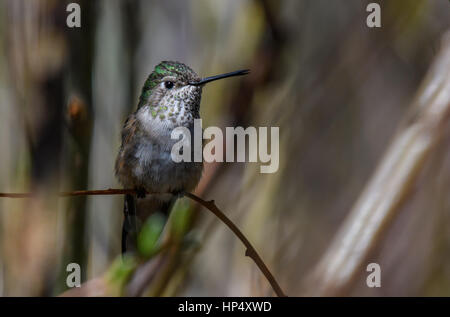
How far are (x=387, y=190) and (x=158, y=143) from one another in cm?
124

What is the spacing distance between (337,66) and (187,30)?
0.63 m

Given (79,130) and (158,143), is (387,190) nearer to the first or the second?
(79,130)

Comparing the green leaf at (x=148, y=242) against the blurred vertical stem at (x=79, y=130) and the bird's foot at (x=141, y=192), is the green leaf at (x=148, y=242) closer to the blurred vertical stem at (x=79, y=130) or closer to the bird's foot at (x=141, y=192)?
the blurred vertical stem at (x=79, y=130)

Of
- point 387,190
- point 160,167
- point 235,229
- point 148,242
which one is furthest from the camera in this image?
point 160,167

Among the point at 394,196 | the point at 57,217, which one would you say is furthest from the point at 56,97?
the point at 394,196

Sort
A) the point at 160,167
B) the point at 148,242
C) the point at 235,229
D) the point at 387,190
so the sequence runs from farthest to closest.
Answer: the point at 160,167
the point at 148,242
the point at 235,229
the point at 387,190

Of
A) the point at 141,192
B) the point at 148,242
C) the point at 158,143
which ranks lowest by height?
the point at 148,242

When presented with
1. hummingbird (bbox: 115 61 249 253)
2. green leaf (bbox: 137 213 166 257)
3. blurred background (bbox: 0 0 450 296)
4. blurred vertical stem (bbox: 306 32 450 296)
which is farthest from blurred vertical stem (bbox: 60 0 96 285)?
blurred vertical stem (bbox: 306 32 450 296)

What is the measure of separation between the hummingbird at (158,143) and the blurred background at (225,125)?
0.06 m

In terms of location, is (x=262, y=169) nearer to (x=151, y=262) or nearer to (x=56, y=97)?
(x=151, y=262)

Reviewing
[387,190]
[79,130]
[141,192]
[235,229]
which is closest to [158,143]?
[141,192]

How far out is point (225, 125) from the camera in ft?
5.24

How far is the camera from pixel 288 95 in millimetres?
1994

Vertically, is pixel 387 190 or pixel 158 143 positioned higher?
pixel 158 143
